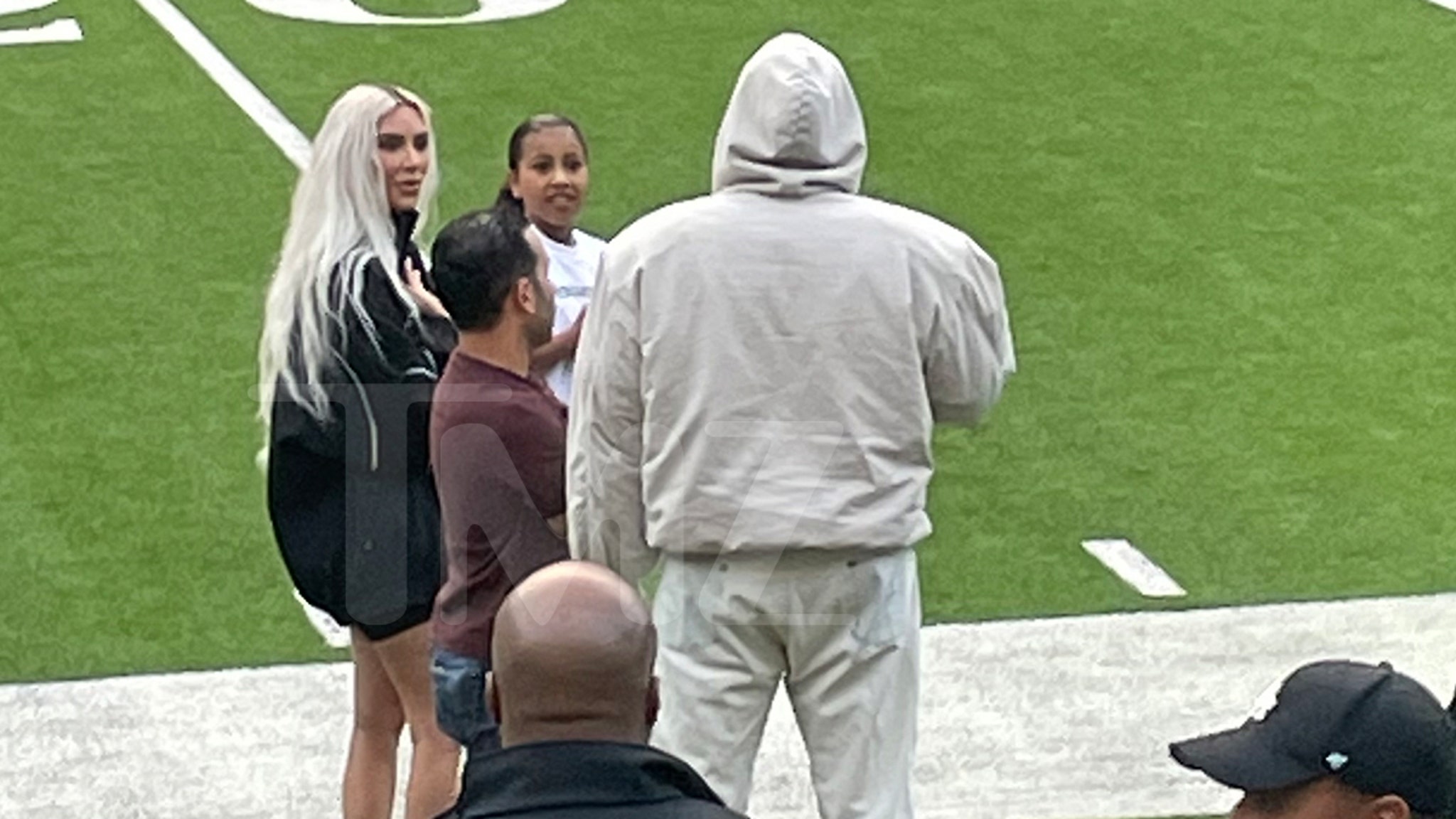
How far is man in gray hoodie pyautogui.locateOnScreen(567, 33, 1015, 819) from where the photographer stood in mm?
6047

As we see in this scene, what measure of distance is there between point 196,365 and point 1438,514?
434 centimetres

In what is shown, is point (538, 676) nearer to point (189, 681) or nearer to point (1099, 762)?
point (1099, 762)

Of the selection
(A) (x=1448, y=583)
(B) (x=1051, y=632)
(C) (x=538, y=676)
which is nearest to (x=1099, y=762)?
(B) (x=1051, y=632)

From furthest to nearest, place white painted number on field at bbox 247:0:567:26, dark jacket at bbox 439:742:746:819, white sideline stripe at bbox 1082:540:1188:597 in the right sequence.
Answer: white painted number on field at bbox 247:0:567:26 < white sideline stripe at bbox 1082:540:1188:597 < dark jacket at bbox 439:742:746:819

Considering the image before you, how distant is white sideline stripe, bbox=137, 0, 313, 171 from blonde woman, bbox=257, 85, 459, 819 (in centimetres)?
629

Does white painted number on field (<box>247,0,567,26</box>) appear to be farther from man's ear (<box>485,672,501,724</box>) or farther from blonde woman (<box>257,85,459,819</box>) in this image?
man's ear (<box>485,672,501,724</box>)

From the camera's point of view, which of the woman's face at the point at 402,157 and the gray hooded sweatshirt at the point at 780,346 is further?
the woman's face at the point at 402,157

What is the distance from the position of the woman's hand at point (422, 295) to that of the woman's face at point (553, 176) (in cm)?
69

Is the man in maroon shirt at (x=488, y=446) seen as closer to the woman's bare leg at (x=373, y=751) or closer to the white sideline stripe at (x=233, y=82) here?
the woman's bare leg at (x=373, y=751)

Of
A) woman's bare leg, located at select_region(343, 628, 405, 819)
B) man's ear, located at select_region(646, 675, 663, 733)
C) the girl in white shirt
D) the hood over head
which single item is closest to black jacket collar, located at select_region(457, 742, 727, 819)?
man's ear, located at select_region(646, 675, 663, 733)

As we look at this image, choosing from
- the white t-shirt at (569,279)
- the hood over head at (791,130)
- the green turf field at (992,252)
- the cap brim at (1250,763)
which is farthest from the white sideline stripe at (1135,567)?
the cap brim at (1250,763)

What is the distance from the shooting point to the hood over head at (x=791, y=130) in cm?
612

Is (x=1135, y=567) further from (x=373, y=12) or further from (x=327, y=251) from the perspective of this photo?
(x=373, y=12)

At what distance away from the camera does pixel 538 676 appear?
390 centimetres
